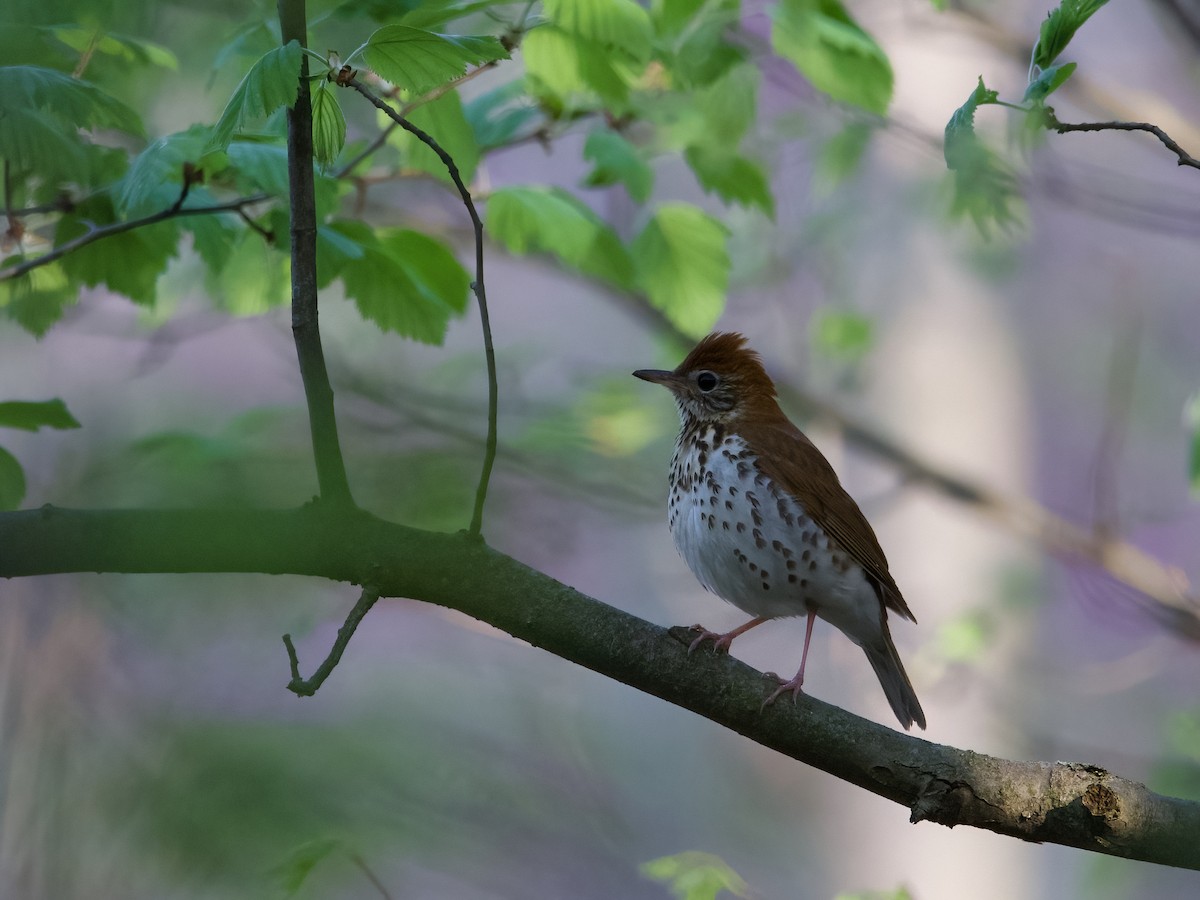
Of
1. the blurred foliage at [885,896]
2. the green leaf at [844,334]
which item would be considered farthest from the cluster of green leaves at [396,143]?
the green leaf at [844,334]

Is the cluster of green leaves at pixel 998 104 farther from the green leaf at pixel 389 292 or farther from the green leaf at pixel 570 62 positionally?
the green leaf at pixel 389 292

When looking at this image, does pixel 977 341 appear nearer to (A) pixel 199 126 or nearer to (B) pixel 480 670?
(B) pixel 480 670

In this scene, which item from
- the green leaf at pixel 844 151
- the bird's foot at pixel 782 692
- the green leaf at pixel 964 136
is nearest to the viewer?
the green leaf at pixel 964 136

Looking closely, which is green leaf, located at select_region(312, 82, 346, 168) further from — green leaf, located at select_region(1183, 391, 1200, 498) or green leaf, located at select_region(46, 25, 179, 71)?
green leaf, located at select_region(1183, 391, 1200, 498)

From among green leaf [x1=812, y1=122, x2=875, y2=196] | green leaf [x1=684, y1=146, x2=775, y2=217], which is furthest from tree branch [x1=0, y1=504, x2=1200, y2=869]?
green leaf [x1=812, y1=122, x2=875, y2=196]

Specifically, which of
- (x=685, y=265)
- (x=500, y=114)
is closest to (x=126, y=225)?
(x=500, y=114)

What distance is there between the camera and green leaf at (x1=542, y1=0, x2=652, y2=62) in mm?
2119

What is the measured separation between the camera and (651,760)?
6379 millimetres

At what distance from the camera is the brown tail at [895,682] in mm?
2844

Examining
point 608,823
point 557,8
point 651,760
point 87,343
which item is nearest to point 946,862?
point 608,823

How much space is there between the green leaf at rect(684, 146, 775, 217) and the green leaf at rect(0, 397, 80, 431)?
57.6 inches

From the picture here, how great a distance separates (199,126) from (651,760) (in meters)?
5.02

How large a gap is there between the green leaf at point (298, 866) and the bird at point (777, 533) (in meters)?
1.01

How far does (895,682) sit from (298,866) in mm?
1594
